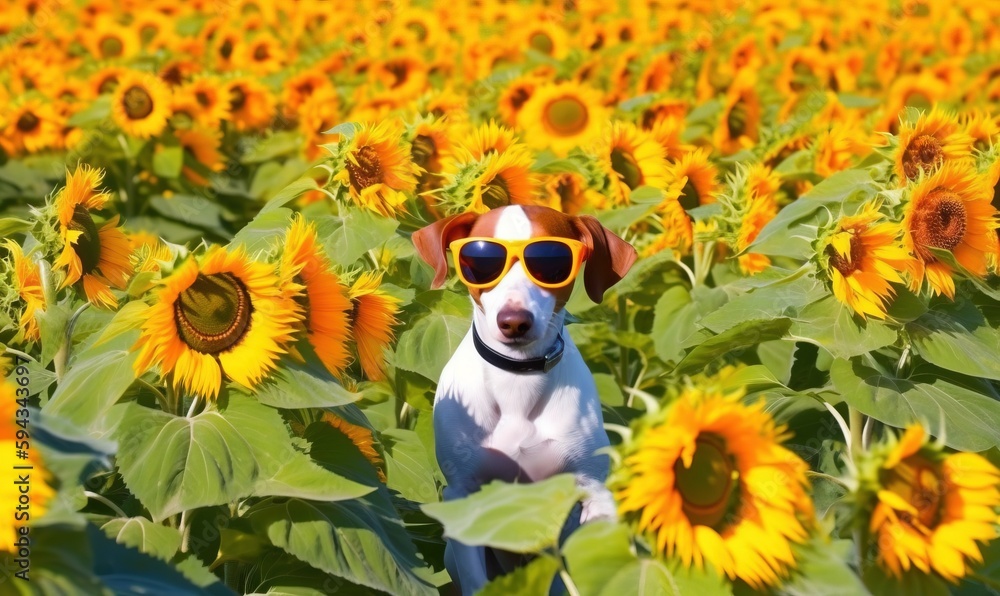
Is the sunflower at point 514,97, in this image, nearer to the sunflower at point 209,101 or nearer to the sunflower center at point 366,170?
the sunflower at point 209,101

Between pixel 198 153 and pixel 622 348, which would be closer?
pixel 622 348

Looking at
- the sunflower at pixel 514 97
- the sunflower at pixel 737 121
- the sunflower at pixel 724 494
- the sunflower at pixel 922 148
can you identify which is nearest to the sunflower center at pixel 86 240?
the sunflower at pixel 724 494

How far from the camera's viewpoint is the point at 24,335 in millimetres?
2867

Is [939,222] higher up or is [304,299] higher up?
[304,299]

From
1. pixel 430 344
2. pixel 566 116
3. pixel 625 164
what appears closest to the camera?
pixel 430 344

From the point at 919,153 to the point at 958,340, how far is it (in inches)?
25.0

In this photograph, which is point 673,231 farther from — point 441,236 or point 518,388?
point 518,388

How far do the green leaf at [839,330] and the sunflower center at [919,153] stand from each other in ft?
2.01

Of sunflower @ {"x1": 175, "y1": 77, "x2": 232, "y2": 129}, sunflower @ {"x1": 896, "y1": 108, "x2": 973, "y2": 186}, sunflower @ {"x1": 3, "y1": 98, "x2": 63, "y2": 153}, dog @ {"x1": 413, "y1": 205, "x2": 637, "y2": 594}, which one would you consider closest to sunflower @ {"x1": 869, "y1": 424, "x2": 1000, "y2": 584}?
dog @ {"x1": 413, "y1": 205, "x2": 637, "y2": 594}

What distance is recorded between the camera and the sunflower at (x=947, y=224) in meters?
2.91

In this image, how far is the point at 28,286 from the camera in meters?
2.88

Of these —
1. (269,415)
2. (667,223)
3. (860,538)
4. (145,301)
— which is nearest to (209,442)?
(269,415)

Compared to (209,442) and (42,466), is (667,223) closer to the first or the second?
(209,442)

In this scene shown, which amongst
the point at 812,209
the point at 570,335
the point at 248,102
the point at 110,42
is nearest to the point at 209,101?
the point at 248,102
